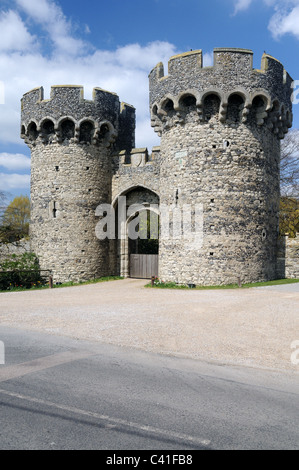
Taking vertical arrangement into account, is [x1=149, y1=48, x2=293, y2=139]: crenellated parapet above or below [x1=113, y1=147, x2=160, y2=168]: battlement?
above

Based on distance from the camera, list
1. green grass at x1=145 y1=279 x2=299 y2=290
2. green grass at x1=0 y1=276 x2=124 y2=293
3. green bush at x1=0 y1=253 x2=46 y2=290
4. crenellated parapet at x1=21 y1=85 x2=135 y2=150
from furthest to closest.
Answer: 1. crenellated parapet at x1=21 y1=85 x2=135 y2=150
2. green bush at x1=0 y1=253 x2=46 y2=290
3. green grass at x1=0 y1=276 x2=124 y2=293
4. green grass at x1=145 y1=279 x2=299 y2=290

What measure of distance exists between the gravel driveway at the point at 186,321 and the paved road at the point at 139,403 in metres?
0.58

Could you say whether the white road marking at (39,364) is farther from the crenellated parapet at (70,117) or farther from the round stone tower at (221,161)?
the crenellated parapet at (70,117)

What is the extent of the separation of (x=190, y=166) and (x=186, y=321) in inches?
356

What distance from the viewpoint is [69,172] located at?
19953 millimetres

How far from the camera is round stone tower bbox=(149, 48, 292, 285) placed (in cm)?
1576

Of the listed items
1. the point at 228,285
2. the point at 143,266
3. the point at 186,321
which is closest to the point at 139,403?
the point at 186,321

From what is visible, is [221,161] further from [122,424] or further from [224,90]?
[122,424]

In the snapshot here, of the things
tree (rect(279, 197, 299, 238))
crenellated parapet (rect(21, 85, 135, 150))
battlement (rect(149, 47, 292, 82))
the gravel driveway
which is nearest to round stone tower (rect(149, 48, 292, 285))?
battlement (rect(149, 47, 292, 82))

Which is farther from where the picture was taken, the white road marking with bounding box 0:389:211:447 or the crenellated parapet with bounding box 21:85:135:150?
the crenellated parapet with bounding box 21:85:135:150

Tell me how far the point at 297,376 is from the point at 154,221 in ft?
59.8

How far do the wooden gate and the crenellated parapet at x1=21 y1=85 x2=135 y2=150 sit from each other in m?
6.44

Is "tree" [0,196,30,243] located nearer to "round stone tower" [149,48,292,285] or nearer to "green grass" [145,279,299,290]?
"green grass" [145,279,299,290]
